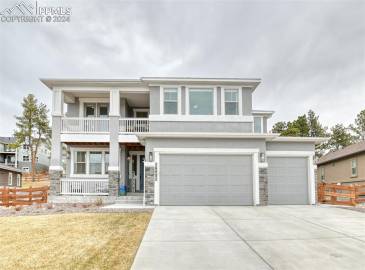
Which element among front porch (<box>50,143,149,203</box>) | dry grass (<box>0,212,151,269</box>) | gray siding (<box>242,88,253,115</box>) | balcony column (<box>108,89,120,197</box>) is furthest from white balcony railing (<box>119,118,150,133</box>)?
dry grass (<box>0,212,151,269</box>)

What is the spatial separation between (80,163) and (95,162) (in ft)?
3.09

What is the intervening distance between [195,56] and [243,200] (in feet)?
40.7

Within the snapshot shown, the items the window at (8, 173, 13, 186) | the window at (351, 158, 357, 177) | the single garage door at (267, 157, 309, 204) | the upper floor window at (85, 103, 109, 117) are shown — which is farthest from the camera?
the window at (8, 173, 13, 186)

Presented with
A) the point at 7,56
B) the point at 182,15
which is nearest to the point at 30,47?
the point at 7,56

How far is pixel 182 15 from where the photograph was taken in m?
15.5

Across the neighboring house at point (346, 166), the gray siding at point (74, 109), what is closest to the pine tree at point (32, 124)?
the gray siding at point (74, 109)

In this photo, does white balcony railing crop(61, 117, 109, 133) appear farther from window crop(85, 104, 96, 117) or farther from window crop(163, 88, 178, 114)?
window crop(163, 88, 178, 114)

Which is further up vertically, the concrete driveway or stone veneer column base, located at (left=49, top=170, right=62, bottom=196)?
stone veneer column base, located at (left=49, top=170, right=62, bottom=196)

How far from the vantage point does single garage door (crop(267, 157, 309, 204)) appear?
13.8 metres

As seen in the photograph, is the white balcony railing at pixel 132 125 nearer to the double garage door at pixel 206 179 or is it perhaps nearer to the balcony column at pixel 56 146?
the balcony column at pixel 56 146

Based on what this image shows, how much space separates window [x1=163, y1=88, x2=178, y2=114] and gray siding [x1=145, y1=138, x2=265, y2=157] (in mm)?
2126

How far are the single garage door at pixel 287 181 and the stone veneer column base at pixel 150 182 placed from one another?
5.63 meters

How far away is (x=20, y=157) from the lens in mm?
49469

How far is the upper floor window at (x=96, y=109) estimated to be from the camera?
17.8 meters
